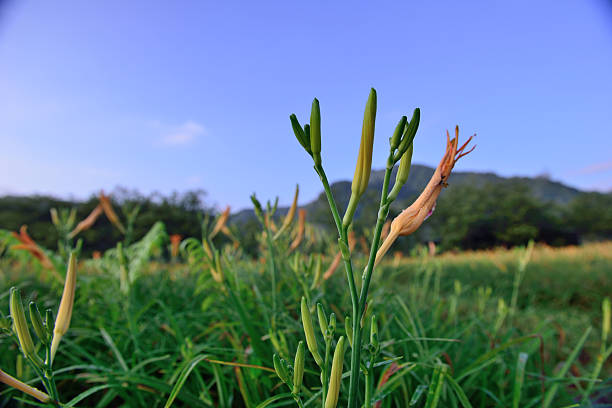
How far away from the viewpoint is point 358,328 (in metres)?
0.45

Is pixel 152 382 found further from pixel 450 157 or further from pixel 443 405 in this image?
pixel 450 157

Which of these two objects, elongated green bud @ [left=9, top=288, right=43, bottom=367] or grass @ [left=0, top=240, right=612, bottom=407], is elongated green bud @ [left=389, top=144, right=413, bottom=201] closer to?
grass @ [left=0, top=240, right=612, bottom=407]

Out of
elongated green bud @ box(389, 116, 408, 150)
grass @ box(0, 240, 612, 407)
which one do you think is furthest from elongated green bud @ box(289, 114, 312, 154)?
grass @ box(0, 240, 612, 407)

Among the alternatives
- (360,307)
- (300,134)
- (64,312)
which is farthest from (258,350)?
(300,134)

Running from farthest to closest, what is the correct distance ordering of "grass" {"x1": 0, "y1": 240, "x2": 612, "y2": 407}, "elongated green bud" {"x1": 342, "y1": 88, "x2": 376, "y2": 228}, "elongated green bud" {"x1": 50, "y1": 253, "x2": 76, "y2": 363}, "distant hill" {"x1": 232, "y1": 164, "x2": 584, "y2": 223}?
"grass" {"x1": 0, "y1": 240, "x2": 612, "y2": 407}
"distant hill" {"x1": 232, "y1": 164, "x2": 584, "y2": 223}
"elongated green bud" {"x1": 50, "y1": 253, "x2": 76, "y2": 363}
"elongated green bud" {"x1": 342, "y1": 88, "x2": 376, "y2": 228}

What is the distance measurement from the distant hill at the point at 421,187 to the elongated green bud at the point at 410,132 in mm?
60

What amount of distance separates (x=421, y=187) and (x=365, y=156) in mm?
325

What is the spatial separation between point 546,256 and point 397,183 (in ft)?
35.7

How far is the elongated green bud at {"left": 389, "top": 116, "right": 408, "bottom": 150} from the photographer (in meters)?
0.43

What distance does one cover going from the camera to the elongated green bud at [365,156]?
425mm

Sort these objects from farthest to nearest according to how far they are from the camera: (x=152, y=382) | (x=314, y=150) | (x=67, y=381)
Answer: (x=67, y=381)
(x=152, y=382)
(x=314, y=150)

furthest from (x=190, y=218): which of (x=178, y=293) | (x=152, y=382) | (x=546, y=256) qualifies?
(x=152, y=382)

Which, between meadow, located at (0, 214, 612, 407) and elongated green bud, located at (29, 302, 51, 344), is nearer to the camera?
elongated green bud, located at (29, 302, 51, 344)

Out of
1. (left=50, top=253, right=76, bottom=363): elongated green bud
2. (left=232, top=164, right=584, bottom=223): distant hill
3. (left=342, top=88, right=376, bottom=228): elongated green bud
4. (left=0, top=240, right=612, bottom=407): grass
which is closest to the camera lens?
(left=342, top=88, right=376, bottom=228): elongated green bud
